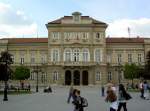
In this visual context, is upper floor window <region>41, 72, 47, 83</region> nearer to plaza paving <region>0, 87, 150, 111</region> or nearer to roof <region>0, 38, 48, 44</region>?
roof <region>0, 38, 48, 44</region>

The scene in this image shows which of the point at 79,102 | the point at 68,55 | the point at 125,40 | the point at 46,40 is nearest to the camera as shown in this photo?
the point at 79,102

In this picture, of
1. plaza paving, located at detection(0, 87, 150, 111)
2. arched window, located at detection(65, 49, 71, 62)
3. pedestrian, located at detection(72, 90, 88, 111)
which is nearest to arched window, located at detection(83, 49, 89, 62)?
arched window, located at detection(65, 49, 71, 62)

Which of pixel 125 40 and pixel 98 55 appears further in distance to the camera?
pixel 125 40

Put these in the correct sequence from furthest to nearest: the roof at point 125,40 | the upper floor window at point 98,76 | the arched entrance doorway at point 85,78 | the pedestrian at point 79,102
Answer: the roof at point 125,40 → the arched entrance doorway at point 85,78 → the upper floor window at point 98,76 → the pedestrian at point 79,102

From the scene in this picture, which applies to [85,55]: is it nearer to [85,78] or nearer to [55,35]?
[85,78]

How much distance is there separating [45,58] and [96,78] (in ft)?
44.4

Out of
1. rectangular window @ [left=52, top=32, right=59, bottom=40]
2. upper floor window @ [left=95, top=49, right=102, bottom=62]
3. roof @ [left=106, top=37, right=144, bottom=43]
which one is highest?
rectangular window @ [left=52, top=32, right=59, bottom=40]

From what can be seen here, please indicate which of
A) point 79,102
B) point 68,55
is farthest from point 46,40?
point 79,102

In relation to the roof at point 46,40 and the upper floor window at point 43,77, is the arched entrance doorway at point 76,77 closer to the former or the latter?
the upper floor window at point 43,77

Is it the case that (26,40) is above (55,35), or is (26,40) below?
below

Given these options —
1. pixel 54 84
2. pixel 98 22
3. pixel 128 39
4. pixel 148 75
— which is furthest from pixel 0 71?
pixel 128 39

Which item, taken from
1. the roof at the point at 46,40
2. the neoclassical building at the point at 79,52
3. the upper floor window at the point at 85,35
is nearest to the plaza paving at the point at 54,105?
the neoclassical building at the point at 79,52

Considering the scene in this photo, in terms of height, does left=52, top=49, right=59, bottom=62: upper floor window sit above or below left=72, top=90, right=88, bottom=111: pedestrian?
above

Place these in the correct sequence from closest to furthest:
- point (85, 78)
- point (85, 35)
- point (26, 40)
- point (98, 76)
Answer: point (98, 76), point (85, 35), point (85, 78), point (26, 40)
